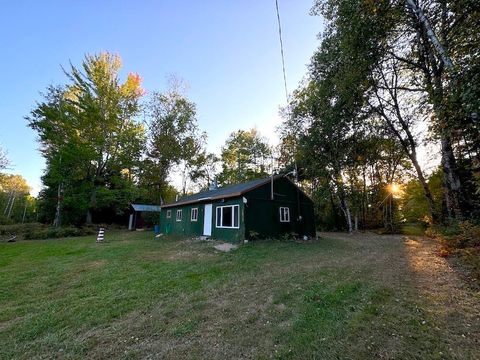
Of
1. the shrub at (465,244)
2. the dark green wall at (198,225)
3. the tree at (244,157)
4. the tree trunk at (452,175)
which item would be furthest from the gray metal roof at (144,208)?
the tree trunk at (452,175)

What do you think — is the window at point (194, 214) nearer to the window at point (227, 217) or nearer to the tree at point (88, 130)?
the window at point (227, 217)

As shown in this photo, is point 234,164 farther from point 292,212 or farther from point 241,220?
point 241,220

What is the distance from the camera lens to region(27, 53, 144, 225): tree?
1881 cm

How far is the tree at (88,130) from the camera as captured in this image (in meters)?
18.8

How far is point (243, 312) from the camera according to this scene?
3.61 m

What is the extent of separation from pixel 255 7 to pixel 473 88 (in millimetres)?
5708

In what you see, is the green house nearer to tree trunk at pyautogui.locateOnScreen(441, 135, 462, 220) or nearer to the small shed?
tree trunk at pyautogui.locateOnScreen(441, 135, 462, 220)

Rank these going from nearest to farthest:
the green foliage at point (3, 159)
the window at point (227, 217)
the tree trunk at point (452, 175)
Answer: the tree trunk at point (452, 175)
the window at point (227, 217)
the green foliage at point (3, 159)

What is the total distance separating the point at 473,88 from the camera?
4570 mm

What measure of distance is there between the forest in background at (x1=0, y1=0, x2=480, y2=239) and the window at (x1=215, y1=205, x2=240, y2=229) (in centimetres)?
828

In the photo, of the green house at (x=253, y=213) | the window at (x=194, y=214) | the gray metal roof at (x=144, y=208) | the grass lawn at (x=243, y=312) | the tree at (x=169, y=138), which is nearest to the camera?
the grass lawn at (x=243, y=312)

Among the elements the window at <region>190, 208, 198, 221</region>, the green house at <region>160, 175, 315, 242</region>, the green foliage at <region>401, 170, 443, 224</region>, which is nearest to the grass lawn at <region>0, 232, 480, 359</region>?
the green house at <region>160, 175, 315, 242</region>

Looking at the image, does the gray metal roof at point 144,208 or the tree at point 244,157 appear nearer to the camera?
the gray metal roof at point 144,208

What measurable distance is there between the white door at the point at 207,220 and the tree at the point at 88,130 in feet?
38.8
